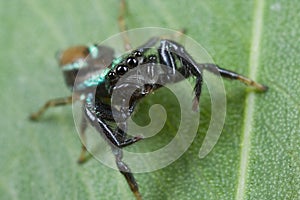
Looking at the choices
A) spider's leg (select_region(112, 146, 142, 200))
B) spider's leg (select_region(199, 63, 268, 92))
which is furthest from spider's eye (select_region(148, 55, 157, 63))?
spider's leg (select_region(112, 146, 142, 200))

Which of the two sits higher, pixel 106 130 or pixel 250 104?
pixel 106 130

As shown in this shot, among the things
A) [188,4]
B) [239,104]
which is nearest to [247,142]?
[239,104]

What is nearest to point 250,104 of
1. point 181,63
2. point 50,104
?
point 181,63

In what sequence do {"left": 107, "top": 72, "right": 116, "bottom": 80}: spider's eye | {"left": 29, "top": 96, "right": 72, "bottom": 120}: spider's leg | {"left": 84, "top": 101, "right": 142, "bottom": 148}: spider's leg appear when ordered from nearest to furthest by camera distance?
{"left": 84, "top": 101, "right": 142, "bottom": 148}: spider's leg < {"left": 107, "top": 72, "right": 116, "bottom": 80}: spider's eye < {"left": 29, "top": 96, "right": 72, "bottom": 120}: spider's leg

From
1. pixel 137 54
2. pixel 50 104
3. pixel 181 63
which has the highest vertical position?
pixel 137 54

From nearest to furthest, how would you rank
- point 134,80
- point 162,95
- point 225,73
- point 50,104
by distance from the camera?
point 134,80 < point 225,73 < point 162,95 < point 50,104

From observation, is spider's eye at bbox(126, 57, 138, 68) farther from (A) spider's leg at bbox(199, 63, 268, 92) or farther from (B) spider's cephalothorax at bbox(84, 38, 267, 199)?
(A) spider's leg at bbox(199, 63, 268, 92)

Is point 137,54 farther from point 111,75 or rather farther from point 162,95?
point 162,95
